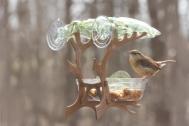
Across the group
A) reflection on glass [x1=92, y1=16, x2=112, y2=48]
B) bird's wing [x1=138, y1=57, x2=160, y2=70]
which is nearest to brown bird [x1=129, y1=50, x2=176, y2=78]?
bird's wing [x1=138, y1=57, x2=160, y2=70]

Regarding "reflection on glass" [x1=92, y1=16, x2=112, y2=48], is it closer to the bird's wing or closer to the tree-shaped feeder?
the tree-shaped feeder

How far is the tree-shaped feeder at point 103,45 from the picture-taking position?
120 cm

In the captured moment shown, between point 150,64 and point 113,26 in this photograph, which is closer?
point 113,26

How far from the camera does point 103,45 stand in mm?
1198

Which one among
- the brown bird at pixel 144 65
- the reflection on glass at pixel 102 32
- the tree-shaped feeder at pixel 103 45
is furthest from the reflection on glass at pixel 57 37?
the brown bird at pixel 144 65

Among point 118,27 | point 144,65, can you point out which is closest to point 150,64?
point 144,65

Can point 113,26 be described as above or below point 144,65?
above

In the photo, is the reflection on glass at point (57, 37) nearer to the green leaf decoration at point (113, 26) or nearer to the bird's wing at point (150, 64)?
the green leaf decoration at point (113, 26)

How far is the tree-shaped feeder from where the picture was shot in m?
1.20

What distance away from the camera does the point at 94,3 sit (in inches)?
93.2

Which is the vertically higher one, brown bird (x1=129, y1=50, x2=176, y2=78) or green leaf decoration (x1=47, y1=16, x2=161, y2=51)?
green leaf decoration (x1=47, y1=16, x2=161, y2=51)

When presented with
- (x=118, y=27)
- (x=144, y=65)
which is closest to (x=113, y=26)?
(x=118, y=27)

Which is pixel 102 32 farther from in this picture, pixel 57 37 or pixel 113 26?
pixel 57 37

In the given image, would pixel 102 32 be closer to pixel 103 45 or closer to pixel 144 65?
pixel 103 45
